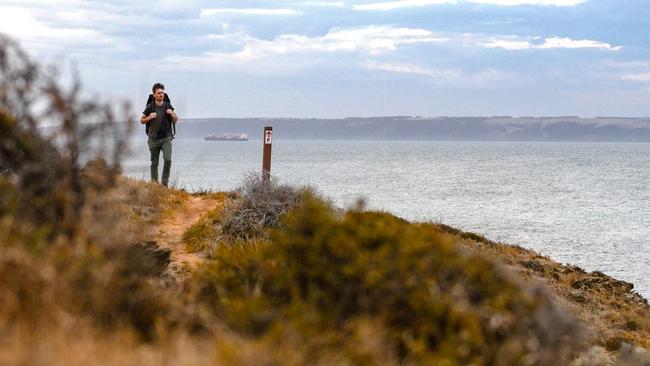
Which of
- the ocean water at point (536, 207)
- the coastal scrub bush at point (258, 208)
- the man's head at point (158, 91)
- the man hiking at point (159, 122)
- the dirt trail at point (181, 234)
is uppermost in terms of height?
the man's head at point (158, 91)

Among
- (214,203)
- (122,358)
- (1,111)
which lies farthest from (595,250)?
(122,358)

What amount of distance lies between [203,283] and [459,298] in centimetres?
195

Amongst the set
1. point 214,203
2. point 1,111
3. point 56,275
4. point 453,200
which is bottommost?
point 453,200

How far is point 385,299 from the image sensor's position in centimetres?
518

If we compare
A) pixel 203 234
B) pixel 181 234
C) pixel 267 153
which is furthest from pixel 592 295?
pixel 181 234

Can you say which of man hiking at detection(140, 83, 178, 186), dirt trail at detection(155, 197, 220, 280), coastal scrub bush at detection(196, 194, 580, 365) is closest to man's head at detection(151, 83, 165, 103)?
man hiking at detection(140, 83, 178, 186)

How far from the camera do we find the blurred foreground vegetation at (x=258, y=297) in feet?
14.0

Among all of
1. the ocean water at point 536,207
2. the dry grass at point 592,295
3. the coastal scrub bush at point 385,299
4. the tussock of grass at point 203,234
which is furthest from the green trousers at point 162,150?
the coastal scrub bush at point 385,299

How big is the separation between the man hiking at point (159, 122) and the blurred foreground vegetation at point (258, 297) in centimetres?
959

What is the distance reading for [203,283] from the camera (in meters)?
6.07

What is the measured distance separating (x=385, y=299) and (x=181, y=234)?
8.19 metres

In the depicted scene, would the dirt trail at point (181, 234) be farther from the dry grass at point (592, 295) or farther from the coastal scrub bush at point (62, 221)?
the dry grass at point (592, 295)

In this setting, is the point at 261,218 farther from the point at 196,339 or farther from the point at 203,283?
the point at 196,339

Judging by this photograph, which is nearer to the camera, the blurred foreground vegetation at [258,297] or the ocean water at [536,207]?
the blurred foreground vegetation at [258,297]
